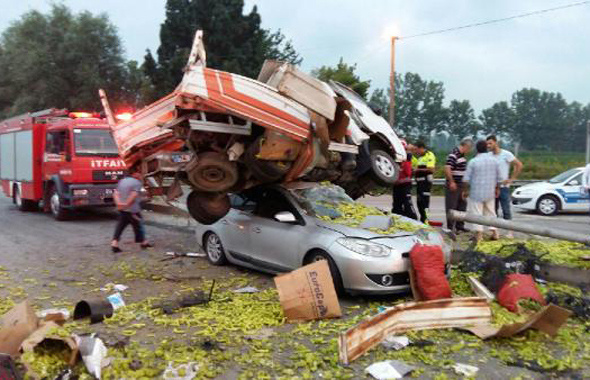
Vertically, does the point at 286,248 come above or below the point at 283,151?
below

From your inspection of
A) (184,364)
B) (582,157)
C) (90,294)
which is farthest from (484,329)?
(582,157)

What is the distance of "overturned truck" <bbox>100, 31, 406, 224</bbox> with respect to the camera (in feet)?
21.1

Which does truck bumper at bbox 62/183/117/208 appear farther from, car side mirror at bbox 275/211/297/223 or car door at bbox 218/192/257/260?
car side mirror at bbox 275/211/297/223

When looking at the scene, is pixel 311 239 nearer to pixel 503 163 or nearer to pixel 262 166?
pixel 262 166

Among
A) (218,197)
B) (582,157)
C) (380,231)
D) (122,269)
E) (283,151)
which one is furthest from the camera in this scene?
(582,157)

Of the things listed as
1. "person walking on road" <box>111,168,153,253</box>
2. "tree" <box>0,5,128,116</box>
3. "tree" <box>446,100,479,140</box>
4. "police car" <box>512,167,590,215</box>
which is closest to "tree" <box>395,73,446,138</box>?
"tree" <box>446,100,479,140</box>

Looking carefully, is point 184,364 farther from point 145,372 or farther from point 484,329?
point 484,329

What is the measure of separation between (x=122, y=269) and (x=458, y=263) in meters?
4.69

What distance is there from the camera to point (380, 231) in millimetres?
6250

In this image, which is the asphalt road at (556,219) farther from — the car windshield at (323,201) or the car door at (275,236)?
the car door at (275,236)

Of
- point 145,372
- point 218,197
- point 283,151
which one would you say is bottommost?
point 145,372

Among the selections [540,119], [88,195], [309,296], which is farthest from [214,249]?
[540,119]

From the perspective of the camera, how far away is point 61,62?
31.7 metres

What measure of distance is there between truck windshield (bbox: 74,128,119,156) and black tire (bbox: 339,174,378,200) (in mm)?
6385
